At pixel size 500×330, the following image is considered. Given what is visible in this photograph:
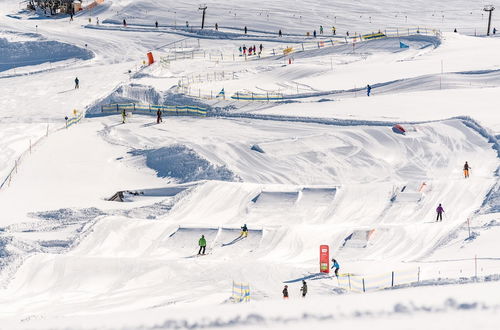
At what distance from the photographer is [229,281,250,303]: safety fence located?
24297mm

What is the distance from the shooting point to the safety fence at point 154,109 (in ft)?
171

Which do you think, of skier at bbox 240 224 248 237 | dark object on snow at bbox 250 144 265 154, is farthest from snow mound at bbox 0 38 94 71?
skier at bbox 240 224 248 237

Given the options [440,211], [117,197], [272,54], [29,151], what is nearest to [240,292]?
[440,211]

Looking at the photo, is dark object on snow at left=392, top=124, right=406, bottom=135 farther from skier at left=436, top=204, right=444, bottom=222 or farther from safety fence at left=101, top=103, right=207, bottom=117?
safety fence at left=101, top=103, right=207, bottom=117

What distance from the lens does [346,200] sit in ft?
119

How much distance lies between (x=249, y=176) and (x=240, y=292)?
14.8 m

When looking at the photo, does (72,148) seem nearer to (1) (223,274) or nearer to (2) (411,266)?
Answer: (1) (223,274)

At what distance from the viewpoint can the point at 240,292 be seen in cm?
2530

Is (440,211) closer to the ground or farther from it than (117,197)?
farther from it

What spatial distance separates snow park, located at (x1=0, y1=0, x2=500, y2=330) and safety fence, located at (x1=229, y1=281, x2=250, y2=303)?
0.27 ft

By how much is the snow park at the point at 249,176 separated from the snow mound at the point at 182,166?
13 cm

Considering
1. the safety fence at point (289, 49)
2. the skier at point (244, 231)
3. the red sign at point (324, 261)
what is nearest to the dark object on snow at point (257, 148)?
the skier at point (244, 231)

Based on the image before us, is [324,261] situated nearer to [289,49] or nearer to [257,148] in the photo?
[257,148]

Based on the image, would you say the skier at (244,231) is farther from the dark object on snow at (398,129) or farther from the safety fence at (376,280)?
the dark object on snow at (398,129)
